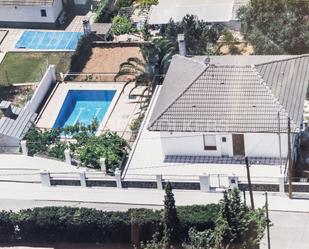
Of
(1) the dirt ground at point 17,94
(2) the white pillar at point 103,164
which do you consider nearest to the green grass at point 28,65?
(1) the dirt ground at point 17,94

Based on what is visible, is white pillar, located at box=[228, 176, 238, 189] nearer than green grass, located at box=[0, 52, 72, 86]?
Yes

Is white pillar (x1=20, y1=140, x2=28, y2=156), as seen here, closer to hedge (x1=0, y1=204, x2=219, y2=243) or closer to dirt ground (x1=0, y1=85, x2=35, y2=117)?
dirt ground (x1=0, y1=85, x2=35, y2=117)

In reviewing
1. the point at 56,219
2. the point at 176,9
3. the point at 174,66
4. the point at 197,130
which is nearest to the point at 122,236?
the point at 56,219

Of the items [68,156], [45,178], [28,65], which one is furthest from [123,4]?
[45,178]

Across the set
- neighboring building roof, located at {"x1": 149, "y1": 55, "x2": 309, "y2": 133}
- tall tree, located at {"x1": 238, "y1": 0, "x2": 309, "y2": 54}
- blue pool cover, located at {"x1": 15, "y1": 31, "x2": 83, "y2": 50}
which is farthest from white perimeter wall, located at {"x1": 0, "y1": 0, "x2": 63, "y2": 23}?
neighboring building roof, located at {"x1": 149, "y1": 55, "x2": 309, "y2": 133}

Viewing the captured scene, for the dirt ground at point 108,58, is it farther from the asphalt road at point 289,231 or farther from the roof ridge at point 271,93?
the asphalt road at point 289,231

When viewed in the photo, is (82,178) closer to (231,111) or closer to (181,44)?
(231,111)
